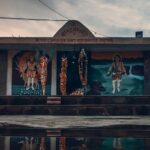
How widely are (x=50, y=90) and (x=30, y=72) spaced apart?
7.01 ft

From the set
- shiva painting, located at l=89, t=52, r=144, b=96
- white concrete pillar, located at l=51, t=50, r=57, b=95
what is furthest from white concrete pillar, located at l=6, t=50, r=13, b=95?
shiva painting, located at l=89, t=52, r=144, b=96

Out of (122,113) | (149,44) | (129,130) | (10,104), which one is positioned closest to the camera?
(129,130)

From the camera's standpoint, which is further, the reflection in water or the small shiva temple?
the small shiva temple

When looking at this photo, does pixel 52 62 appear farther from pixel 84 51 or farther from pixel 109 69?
pixel 109 69

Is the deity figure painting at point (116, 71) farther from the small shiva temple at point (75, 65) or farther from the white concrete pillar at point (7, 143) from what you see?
the white concrete pillar at point (7, 143)

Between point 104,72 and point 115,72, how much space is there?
2.80 feet

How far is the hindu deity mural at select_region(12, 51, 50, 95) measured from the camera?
27781 millimetres

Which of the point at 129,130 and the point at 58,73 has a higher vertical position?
the point at 58,73

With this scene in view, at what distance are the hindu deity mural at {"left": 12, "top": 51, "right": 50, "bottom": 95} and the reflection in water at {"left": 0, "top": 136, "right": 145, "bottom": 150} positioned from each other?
58.5ft

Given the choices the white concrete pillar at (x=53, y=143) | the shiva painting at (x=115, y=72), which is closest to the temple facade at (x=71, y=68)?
the shiva painting at (x=115, y=72)

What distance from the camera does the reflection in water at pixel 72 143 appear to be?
8.25 m

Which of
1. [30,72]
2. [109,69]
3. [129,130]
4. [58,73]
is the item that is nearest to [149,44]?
[109,69]

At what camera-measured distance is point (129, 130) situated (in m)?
11.8

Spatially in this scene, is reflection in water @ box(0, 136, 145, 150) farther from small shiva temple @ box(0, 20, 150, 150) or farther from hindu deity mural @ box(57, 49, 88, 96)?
hindu deity mural @ box(57, 49, 88, 96)
